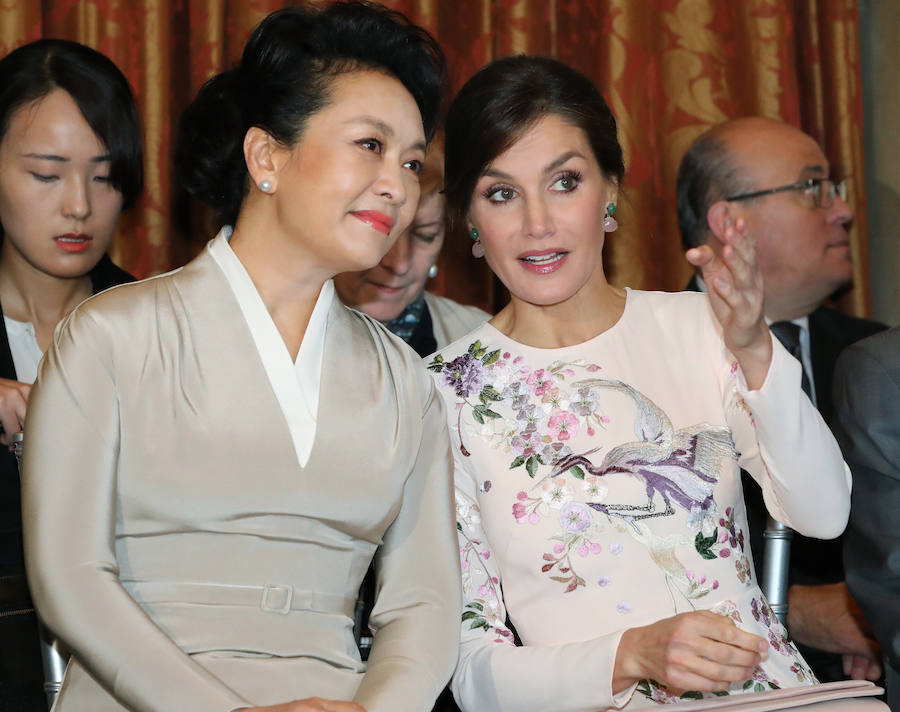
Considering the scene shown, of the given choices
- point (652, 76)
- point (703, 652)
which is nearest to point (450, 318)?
point (652, 76)

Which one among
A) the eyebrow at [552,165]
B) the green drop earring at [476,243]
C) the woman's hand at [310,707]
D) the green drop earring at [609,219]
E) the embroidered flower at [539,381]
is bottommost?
the woman's hand at [310,707]

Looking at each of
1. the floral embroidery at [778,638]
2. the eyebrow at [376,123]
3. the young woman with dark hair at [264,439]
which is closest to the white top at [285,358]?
the young woman with dark hair at [264,439]

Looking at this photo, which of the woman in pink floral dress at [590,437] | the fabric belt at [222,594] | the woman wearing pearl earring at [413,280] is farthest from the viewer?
the woman wearing pearl earring at [413,280]

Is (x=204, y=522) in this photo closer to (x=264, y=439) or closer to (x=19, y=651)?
(x=264, y=439)

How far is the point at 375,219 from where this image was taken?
58.7 inches

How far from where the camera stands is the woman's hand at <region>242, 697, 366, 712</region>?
1267mm

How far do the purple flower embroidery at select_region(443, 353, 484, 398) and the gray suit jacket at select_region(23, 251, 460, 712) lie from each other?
0.84 feet

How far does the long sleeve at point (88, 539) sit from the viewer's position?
4.23 feet

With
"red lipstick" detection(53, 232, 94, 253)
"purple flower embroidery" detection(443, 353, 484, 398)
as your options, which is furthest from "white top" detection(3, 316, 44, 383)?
"purple flower embroidery" detection(443, 353, 484, 398)

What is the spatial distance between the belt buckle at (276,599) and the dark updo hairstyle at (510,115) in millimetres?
670

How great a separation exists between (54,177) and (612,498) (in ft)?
3.81

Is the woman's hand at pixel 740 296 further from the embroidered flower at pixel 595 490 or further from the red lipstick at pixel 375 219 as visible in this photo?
the red lipstick at pixel 375 219

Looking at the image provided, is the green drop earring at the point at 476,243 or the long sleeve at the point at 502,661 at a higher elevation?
the green drop earring at the point at 476,243

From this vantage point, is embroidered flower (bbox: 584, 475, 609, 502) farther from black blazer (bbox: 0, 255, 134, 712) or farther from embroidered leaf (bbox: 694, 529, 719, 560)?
black blazer (bbox: 0, 255, 134, 712)
